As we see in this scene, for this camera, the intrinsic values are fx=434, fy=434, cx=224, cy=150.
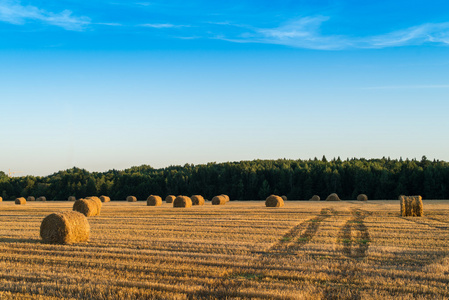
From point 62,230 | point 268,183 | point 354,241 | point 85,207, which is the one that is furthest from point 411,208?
point 268,183

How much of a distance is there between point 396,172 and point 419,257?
194 ft

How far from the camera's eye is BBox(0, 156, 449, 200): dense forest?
6319 cm

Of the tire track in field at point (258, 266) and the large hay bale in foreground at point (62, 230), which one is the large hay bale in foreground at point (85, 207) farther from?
the tire track in field at point (258, 266)

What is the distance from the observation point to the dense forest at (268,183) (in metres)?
63.2

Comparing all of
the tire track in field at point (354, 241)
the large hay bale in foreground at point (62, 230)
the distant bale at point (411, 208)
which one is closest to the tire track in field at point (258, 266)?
the tire track in field at point (354, 241)

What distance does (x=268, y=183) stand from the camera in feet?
241

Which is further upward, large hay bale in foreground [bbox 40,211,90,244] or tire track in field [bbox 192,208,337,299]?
large hay bale in foreground [bbox 40,211,90,244]

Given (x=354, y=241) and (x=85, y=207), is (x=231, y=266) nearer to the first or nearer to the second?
(x=354, y=241)

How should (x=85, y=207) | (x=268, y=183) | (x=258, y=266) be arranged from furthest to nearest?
1. (x=268, y=183)
2. (x=85, y=207)
3. (x=258, y=266)

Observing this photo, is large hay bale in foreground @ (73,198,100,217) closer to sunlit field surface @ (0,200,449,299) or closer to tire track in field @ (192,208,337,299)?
sunlit field surface @ (0,200,449,299)

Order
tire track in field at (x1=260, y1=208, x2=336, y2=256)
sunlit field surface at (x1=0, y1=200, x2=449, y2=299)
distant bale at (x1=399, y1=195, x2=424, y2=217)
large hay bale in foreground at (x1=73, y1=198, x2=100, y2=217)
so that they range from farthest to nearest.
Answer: large hay bale in foreground at (x1=73, y1=198, x2=100, y2=217) < distant bale at (x1=399, y1=195, x2=424, y2=217) < tire track in field at (x1=260, y1=208, x2=336, y2=256) < sunlit field surface at (x1=0, y1=200, x2=449, y2=299)

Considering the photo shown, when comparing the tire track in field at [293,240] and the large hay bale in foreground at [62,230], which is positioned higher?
the large hay bale in foreground at [62,230]

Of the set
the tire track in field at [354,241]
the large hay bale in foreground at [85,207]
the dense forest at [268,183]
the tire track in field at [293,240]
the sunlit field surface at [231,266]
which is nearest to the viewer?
the sunlit field surface at [231,266]

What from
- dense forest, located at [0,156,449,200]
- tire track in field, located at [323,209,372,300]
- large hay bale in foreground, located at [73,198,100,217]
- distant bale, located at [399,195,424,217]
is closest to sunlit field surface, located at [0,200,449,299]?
tire track in field, located at [323,209,372,300]
